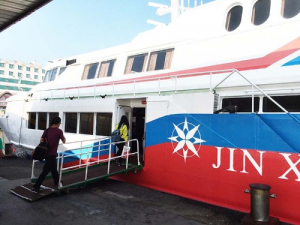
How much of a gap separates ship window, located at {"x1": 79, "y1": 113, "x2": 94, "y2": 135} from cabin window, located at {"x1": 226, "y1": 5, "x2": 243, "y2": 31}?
4.94m

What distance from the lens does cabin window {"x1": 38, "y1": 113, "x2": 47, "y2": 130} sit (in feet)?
34.0

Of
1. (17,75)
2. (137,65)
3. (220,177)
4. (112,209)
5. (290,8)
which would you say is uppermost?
(17,75)

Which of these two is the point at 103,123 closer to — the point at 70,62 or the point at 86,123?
the point at 86,123

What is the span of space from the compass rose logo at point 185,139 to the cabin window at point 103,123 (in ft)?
8.21

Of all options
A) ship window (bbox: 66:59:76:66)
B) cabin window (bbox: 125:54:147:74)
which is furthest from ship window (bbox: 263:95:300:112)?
ship window (bbox: 66:59:76:66)

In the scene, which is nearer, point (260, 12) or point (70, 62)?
point (260, 12)

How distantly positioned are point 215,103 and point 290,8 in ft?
8.77

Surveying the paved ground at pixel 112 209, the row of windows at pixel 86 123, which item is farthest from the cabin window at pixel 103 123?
the paved ground at pixel 112 209

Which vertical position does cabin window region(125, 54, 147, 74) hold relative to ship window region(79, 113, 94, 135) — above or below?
above

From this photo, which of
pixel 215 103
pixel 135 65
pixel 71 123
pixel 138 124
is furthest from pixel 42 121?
pixel 215 103

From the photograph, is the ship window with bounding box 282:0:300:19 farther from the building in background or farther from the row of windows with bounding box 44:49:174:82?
the building in background

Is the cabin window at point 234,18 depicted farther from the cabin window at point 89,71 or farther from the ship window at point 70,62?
the ship window at point 70,62

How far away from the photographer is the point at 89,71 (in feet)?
32.3

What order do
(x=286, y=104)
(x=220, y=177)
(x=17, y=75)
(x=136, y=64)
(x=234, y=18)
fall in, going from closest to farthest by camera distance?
(x=286, y=104) < (x=220, y=177) < (x=234, y=18) < (x=136, y=64) < (x=17, y=75)
